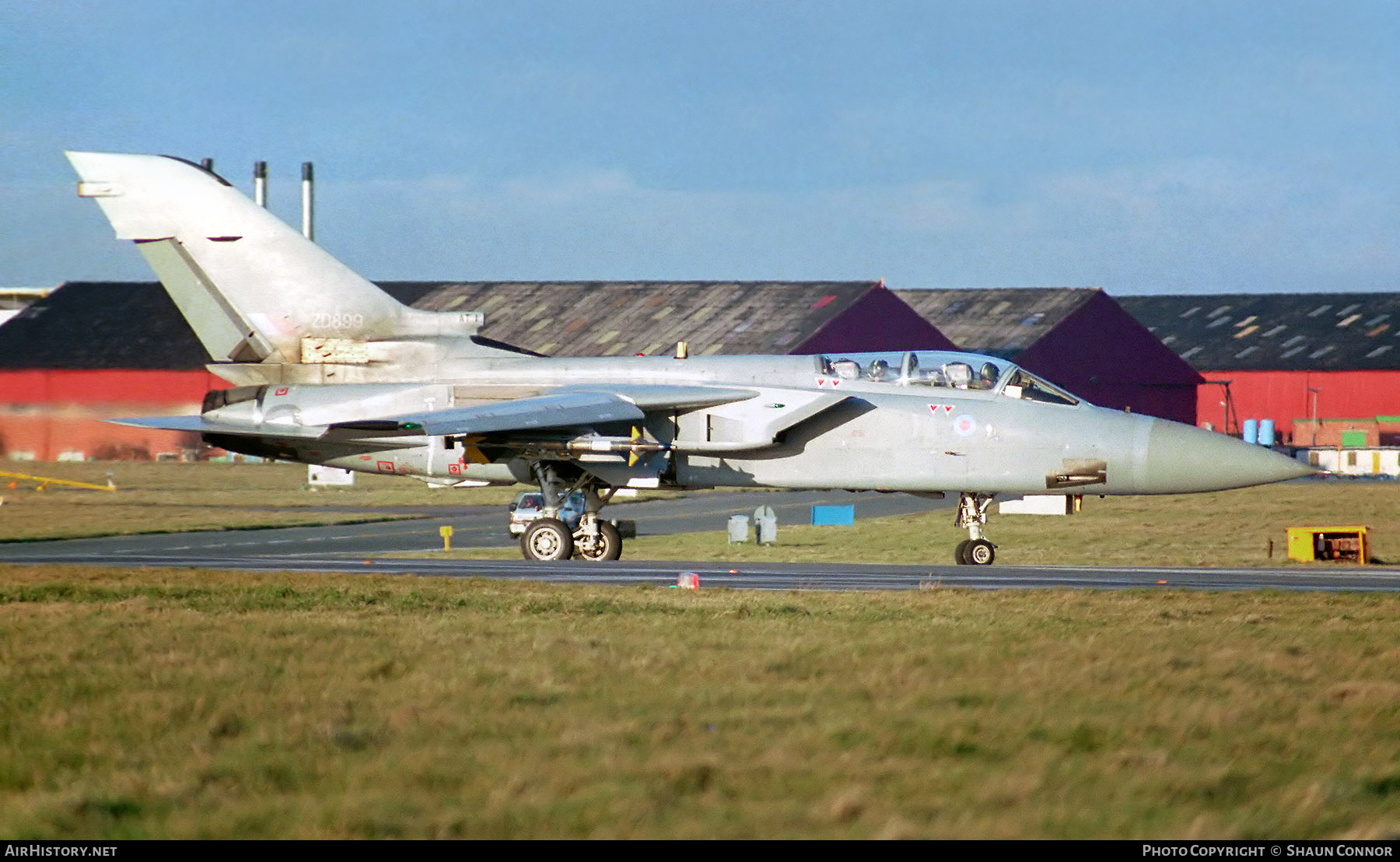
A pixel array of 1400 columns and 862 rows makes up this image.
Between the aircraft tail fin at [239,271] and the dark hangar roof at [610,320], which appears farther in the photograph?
the dark hangar roof at [610,320]

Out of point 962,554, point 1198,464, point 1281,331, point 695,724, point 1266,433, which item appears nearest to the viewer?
point 695,724

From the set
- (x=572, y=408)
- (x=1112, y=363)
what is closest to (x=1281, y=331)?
(x=1112, y=363)

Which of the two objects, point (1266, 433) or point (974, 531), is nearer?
point (974, 531)

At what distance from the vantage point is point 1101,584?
1888 centimetres

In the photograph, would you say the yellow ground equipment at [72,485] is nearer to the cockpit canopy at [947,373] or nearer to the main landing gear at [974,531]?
the cockpit canopy at [947,373]

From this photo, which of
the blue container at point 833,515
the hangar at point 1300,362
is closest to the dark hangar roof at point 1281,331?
the hangar at point 1300,362

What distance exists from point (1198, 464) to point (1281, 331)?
238 feet

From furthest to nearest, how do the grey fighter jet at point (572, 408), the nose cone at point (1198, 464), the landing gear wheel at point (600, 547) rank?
the landing gear wheel at point (600, 547) → the grey fighter jet at point (572, 408) → the nose cone at point (1198, 464)

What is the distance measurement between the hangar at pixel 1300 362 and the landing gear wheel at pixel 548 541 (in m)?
61.8

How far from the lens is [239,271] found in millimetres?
23750

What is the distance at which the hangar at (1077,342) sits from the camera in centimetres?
6825

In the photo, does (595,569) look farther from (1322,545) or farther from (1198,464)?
(1322,545)
